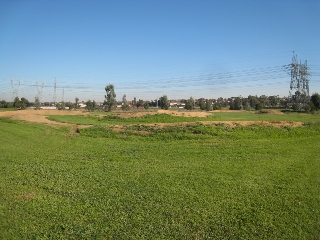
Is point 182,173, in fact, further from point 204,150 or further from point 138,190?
point 204,150

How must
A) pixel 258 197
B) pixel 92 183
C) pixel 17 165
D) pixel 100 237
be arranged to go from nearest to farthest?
pixel 100 237
pixel 258 197
pixel 92 183
pixel 17 165

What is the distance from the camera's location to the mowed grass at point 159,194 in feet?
18.3

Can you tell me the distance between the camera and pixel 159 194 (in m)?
7.51

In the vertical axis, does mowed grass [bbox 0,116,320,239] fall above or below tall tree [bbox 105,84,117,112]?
below

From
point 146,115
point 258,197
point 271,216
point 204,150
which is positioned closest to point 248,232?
point 271,216

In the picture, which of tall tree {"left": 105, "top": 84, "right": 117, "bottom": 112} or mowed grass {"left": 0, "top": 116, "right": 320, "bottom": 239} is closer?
mowed grass {"left": 0, "top": 116, "right": 320, "bottom": 239}

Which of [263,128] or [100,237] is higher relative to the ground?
[263,128]

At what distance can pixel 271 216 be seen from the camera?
6.26 m

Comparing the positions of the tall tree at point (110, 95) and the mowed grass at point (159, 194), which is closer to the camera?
the mowed grass at point (159, 194)

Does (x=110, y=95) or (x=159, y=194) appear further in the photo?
(x=110, y=95)

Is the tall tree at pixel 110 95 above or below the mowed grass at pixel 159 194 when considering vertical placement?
above

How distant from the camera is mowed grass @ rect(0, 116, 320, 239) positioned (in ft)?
18.3

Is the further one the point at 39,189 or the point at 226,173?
the point at 226,173

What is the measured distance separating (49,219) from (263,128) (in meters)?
19.5
